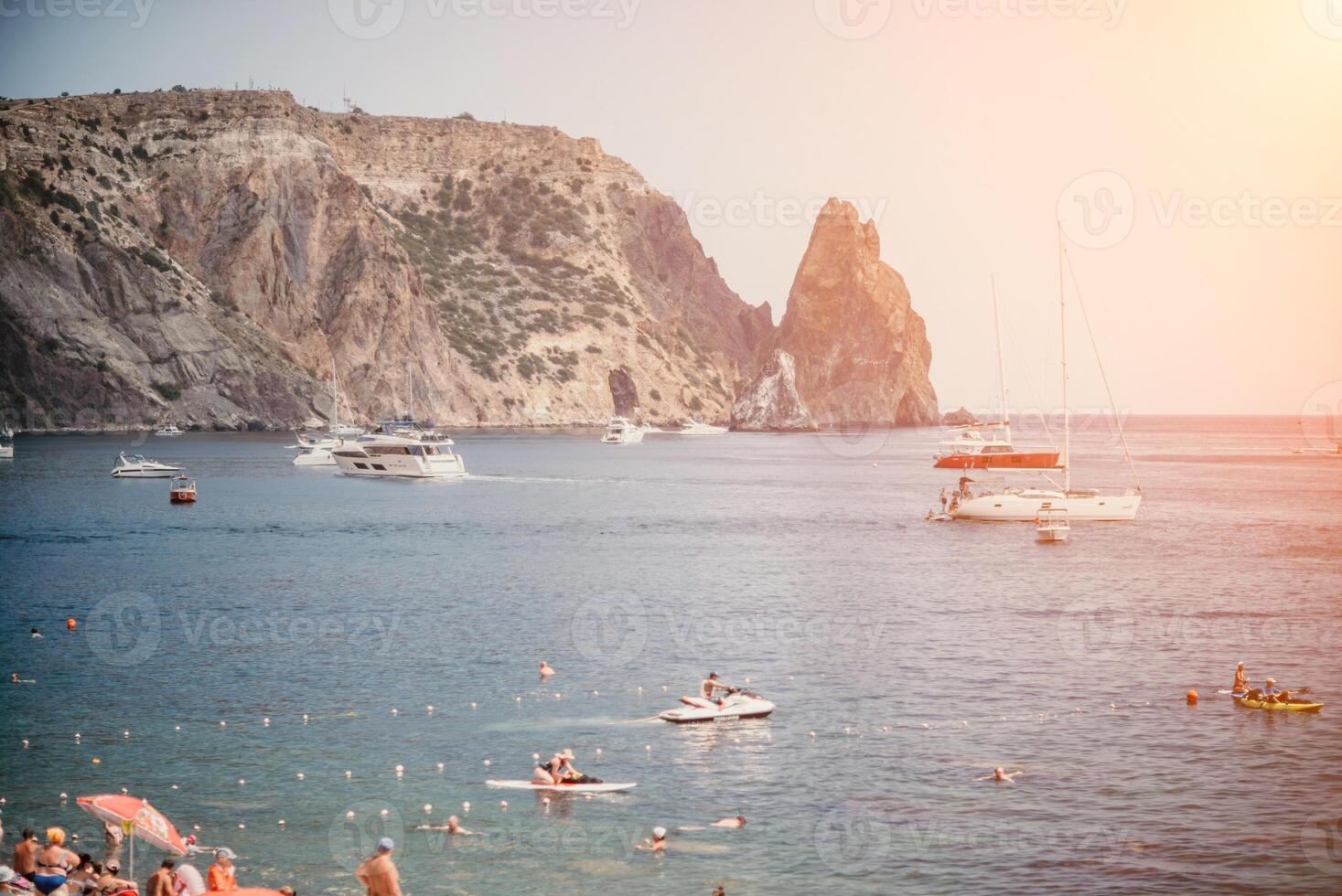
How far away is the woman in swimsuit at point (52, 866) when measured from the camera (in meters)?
24.4

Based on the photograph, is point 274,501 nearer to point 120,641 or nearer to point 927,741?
point 120,641

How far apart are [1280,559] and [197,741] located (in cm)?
6523

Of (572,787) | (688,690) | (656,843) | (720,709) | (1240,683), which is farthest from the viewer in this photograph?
(688,690)

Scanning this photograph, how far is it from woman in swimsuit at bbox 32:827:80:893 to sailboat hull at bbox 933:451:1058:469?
12409 cm

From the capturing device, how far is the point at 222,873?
24.5m

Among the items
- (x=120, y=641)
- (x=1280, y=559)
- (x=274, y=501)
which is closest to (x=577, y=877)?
(x=120, y=641)

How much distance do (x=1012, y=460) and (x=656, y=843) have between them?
422ft

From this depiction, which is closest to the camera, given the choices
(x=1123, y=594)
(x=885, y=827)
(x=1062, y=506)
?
(x=885, y=827)

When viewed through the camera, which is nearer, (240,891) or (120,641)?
(240,891)

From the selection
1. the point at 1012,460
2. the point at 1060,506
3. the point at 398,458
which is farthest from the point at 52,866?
the point at 1012,460

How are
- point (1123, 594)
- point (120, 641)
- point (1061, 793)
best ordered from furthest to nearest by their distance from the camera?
point (1123, 594) < point (120, 641) < point (1061, 793)

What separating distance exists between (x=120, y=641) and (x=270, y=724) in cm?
1467

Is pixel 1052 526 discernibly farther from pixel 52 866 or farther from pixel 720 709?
pixel 52 866

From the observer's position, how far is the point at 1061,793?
107 feet
